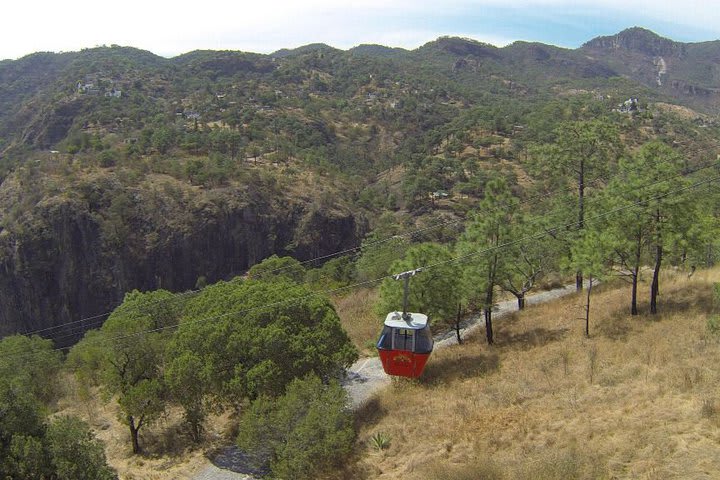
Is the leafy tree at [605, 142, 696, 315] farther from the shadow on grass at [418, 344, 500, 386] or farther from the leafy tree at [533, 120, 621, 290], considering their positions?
the shadow on grass at [418, 344, 500, 386]

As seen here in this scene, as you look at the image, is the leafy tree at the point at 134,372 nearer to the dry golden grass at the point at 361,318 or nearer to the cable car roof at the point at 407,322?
the dry golden grass at the point at 361,318

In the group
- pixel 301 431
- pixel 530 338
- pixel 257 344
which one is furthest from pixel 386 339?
pixel 530 338

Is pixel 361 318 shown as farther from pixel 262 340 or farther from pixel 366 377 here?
pixel 262 340

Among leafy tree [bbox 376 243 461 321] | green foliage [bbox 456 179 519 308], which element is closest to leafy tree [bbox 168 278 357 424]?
leafy tree [bbox 376 243 461 321]

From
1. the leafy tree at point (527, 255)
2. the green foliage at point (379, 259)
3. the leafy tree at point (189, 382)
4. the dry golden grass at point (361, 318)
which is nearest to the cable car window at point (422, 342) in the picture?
the leafy tree at point (527, 255)

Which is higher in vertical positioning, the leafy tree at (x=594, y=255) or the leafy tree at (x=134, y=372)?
the leafy tree at (x=594, y=255)
